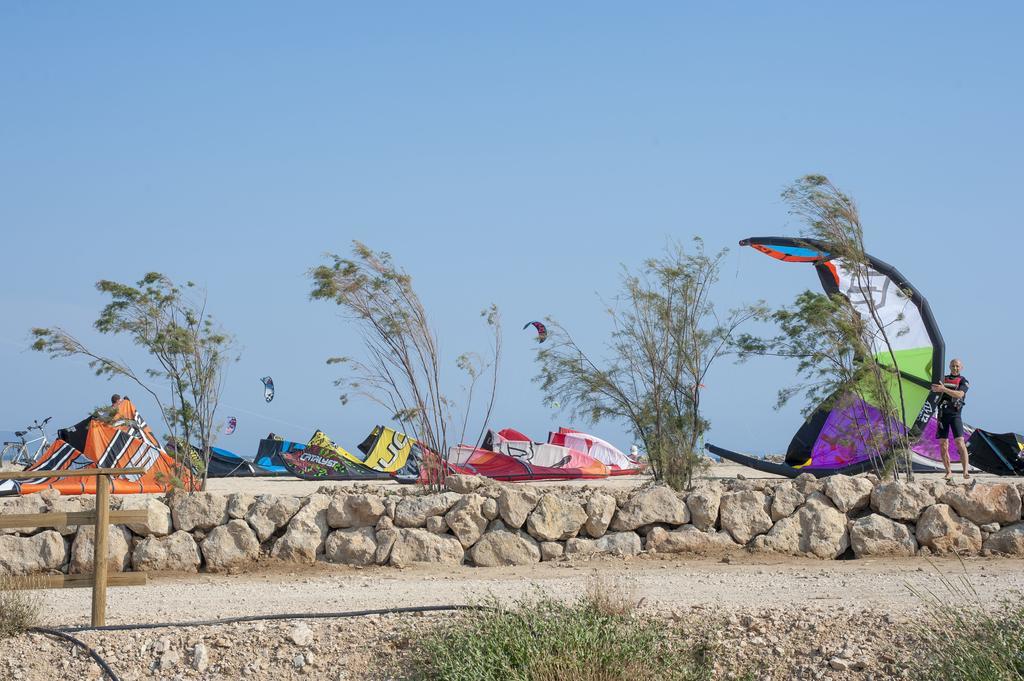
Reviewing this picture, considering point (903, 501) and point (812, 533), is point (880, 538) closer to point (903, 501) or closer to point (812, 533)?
point (903, 501)

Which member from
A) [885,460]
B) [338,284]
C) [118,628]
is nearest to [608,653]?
[118,628]

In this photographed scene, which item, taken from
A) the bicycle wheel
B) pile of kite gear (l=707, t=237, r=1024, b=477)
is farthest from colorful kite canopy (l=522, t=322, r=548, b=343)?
the bicycle wheel

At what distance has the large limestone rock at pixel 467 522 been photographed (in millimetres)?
10555

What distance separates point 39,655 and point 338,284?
6836mm

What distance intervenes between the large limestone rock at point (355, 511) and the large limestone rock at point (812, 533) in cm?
372

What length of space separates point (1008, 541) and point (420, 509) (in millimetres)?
5549

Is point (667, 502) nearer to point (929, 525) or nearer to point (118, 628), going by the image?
point (929, 525)

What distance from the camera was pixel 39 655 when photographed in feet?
24.1

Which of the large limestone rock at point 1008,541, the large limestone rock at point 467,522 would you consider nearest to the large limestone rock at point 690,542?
the large limestone rock at point 467,522

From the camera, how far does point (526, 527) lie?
35.0 ft

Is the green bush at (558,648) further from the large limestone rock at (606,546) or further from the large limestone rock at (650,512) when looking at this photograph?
the large limestone rock at (650,512)

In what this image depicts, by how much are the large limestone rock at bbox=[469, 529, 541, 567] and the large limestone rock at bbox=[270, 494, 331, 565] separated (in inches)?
59.0

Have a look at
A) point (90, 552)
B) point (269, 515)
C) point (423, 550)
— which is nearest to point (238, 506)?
point (269, 515)

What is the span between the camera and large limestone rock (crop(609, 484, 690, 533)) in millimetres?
10703
